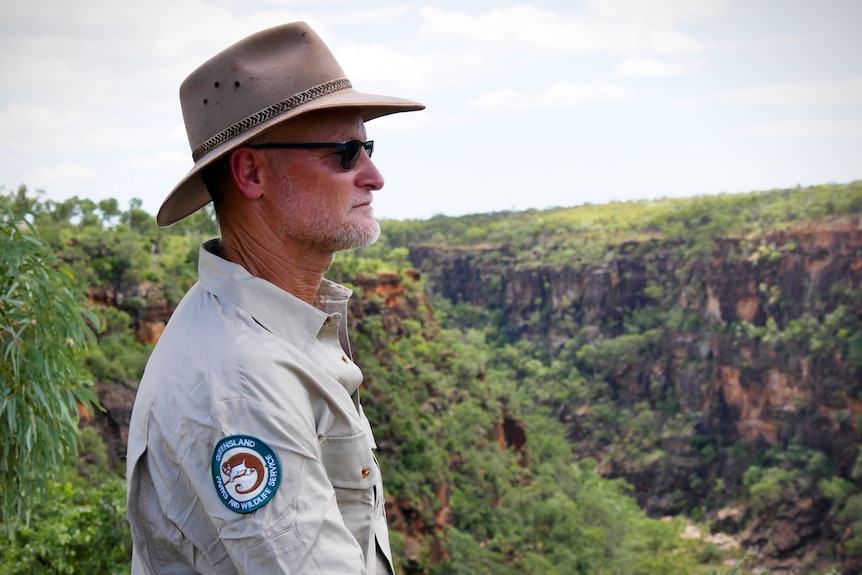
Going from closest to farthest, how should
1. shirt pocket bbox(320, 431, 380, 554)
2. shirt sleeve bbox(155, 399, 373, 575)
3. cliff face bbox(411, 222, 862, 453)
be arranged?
shirt sleeve bbox(155, 399, 373, 575), shirt pocket bbox(320, 431, 380, 554), cliff face bbox(411, 222, 862, 453)

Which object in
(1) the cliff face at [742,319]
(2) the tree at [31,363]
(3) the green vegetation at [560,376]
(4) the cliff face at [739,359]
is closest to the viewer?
(2) the tree at [31,363]

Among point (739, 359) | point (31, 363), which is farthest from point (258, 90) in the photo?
point (739, 359)

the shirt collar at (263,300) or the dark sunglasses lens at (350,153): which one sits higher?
the dark sunglasses lens at (350,153)

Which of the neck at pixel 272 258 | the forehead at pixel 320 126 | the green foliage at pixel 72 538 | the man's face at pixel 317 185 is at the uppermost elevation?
the forehead at pixel 320 126

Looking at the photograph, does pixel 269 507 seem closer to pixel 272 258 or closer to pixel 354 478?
pixel 354 478

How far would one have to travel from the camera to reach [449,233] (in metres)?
63.1

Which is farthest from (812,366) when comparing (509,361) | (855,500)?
(509,361)

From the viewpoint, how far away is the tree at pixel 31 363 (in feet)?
12.2

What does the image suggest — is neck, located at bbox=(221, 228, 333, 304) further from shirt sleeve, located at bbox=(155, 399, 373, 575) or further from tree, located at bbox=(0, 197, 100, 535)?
tree, located at bbox=(0, 197, 100, 535)

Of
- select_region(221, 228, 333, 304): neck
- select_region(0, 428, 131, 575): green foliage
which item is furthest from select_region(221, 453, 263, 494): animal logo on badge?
select_region(0, 428, 131, 575): green foliage

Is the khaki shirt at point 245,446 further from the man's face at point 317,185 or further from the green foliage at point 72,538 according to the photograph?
the green foliage at point 72,538

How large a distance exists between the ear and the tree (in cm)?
267

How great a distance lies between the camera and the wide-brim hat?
4.12 feet

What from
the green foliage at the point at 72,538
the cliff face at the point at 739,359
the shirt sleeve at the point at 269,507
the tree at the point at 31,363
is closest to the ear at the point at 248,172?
the shirt sleeve at the point at 269,507
